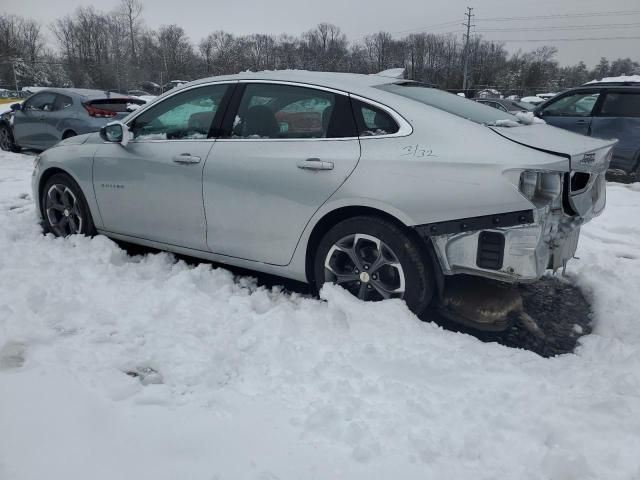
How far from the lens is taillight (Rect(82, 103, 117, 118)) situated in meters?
9.11

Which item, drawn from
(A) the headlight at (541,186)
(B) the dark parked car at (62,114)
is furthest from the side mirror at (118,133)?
(B) the dark parked car at (62,114)

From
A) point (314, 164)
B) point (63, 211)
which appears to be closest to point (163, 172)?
point (314, 164)

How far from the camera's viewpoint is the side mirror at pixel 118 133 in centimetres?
400

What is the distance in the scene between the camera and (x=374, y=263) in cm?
306

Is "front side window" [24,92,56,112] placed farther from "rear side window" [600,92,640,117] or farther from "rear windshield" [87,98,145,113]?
"rear side window" [600,92,640,117]

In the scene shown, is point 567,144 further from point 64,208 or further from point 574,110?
point 574,110

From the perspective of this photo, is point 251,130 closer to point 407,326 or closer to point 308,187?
point 308,187

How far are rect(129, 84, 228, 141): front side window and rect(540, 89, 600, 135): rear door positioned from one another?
694cm

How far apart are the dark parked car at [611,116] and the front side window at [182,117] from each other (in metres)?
7.00

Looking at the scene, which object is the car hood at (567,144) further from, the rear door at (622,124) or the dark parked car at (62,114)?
the dark parked car at (62,114)

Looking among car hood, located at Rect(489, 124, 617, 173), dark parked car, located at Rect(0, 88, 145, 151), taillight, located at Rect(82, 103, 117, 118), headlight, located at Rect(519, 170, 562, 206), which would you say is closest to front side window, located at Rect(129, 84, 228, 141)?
car hood, located at Rect(489, 124, 617, 173)

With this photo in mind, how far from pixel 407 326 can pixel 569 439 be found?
104cm

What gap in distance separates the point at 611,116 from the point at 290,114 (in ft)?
23.1

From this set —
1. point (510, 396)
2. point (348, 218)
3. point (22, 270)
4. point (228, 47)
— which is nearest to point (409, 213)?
point (348, 218)
